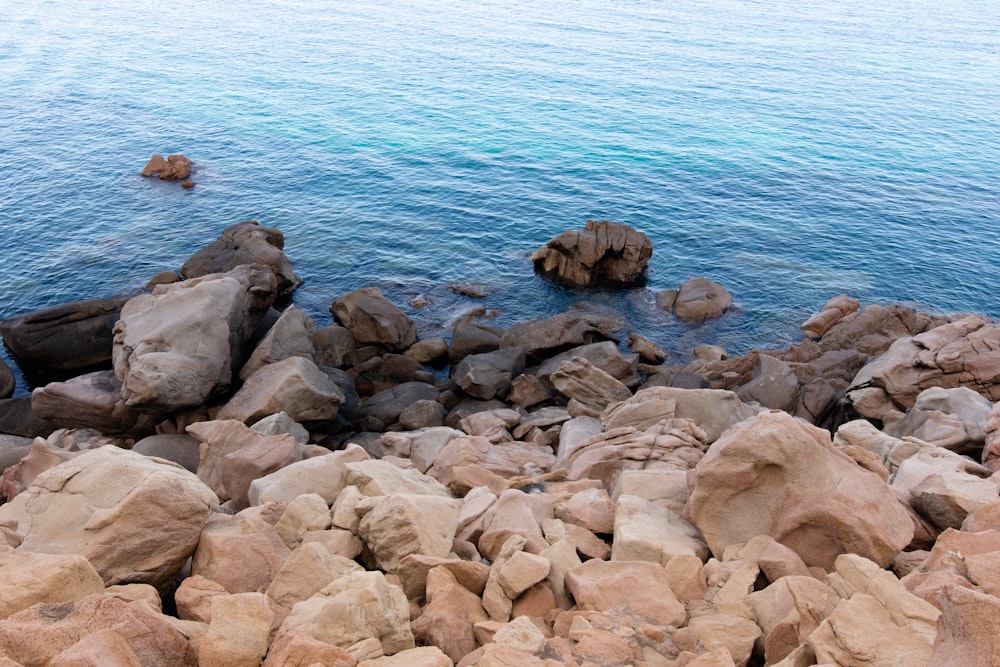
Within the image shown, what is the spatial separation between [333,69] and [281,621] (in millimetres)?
90682

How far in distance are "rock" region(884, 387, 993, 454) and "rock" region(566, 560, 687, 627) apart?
1435 cm

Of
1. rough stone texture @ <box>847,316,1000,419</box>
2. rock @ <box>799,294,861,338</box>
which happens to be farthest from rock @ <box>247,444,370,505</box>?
rock @ <box>799,294,861,338</box>

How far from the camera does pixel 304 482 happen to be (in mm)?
17641

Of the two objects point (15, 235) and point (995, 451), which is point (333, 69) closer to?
point (15, 235)

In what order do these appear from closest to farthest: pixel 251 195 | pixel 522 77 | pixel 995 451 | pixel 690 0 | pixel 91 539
A: pixel 91 539 < pixel 995 451 < pixel 251 195 < pixel 522 77 < pixel 690 0

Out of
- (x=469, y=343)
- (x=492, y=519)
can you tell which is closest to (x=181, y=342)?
(x=469, y=343)

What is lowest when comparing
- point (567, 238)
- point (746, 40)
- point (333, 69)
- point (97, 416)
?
point (97, 416)

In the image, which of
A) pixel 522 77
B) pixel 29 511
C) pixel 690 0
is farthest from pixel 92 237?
pixel 690 0

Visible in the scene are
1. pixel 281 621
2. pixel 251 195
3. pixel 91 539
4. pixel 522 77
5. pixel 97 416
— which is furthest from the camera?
pixel 522 77

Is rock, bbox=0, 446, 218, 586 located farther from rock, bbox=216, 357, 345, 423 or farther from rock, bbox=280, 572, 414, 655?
rock, bbox=216, 357, 345, 423

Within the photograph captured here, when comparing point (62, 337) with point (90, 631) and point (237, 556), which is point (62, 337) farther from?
point (90, 631)

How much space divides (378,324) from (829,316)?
2475 cm

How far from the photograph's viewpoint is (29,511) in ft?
48.0

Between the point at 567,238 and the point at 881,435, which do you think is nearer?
the point at 881,435
